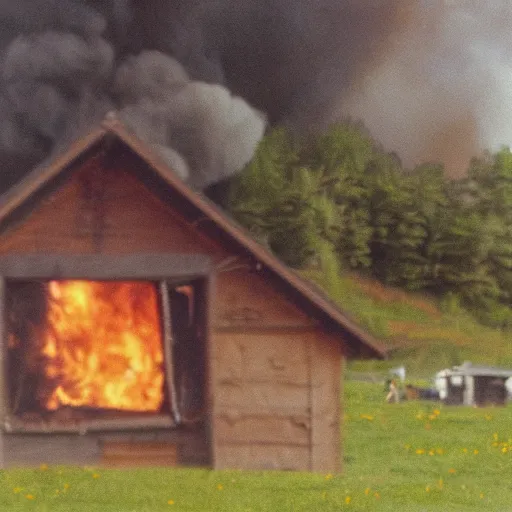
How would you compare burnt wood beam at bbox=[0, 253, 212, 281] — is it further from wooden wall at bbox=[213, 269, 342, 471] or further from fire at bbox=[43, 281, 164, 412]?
fire at bbox=[43, 281, 164, 412]

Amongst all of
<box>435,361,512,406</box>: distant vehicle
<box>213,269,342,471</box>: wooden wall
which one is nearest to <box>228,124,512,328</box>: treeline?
<box>435,361,512,406</box>: distant vehicle

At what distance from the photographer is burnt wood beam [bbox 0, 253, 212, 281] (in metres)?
16.8

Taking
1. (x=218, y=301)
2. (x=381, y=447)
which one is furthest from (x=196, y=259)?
(x=381, y=447)

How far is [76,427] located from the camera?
56.1ft

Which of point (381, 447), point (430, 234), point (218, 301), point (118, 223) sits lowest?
point (381, 447)

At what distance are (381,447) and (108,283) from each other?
27.7 feet

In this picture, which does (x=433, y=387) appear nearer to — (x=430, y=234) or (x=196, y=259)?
(x=196, y=259)

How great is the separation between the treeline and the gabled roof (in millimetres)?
50675

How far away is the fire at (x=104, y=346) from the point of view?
1772cm

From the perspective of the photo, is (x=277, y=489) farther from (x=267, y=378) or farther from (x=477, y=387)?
(x=477, y=387)

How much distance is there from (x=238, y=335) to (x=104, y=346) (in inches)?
81.4

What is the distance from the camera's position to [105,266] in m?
16.9

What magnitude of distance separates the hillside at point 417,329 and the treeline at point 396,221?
4.61ft

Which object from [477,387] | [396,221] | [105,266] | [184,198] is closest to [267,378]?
[105,266]
